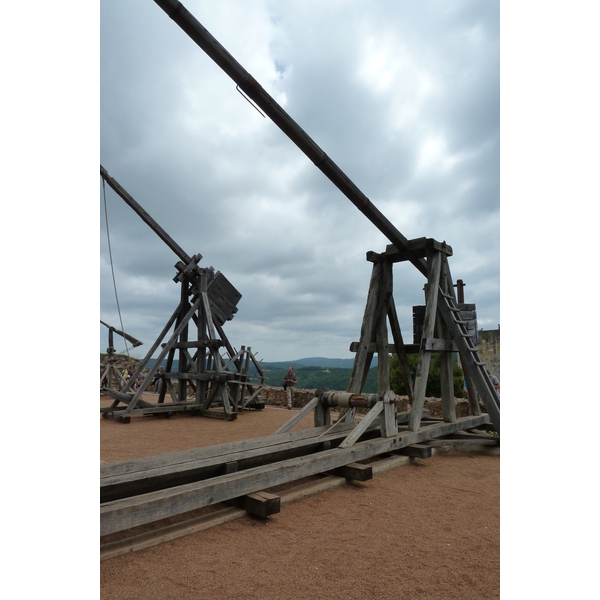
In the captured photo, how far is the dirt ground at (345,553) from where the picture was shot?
2275 millimetres

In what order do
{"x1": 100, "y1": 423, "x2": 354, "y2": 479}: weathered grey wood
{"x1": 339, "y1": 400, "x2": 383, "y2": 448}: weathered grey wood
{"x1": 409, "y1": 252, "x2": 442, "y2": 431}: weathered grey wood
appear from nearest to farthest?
{"x1": 100, "y1": 423, "x2": 354, "y2": 479}: weathered grey wood
{"x1": 339, "y1": 400, "x2": 383, "y2": 448}: weathered grey wood
{"x1": 409, "y1": 252, "x2": 442, "y2": 431}: weathered grey wood

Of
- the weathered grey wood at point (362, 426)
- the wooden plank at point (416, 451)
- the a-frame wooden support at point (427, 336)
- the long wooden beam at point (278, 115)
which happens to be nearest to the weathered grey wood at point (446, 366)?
the a-frame wooden support at point (427, 336)

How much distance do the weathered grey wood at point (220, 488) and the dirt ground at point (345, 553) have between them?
23cm

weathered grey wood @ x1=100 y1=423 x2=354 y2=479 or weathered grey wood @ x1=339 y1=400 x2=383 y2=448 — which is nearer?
weathered grey wood @ x1=100 y1=423 x2=354 y2=479

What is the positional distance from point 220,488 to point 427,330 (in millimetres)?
3616

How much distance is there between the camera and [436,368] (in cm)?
1297

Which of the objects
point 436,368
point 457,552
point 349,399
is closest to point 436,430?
point 349,399

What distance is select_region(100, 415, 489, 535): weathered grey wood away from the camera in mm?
2550

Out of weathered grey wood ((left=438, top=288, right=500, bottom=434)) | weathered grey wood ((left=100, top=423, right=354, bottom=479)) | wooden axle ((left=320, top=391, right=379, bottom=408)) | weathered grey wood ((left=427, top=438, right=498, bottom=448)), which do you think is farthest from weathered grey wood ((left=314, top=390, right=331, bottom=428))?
weathered grey wood ((left=438, top=288, right=500, bottom=434))

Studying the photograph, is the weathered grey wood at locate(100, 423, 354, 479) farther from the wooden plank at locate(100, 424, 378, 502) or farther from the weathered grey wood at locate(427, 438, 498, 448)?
the weathered grey wood at locate(427, 438, 498, 448)

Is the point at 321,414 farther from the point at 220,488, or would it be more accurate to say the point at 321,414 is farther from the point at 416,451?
the point at 220,488

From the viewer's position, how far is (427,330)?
222 inches

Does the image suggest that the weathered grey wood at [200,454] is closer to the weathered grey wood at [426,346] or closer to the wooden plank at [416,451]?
the wooden plank at [416,451]

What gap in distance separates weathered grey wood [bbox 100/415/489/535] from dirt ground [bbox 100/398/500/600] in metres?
0.23
